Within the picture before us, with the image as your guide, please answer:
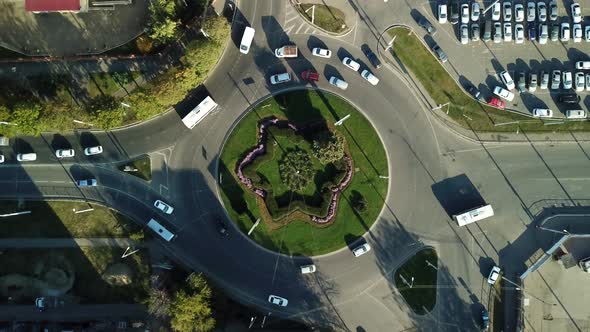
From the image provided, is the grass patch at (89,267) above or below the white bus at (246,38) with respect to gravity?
below

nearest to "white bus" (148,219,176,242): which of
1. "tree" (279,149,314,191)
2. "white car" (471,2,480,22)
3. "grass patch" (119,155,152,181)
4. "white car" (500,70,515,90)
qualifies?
"grass patch" (119,155,152,181)

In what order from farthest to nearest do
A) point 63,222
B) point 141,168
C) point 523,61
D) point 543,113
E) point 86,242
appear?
point 141,168 < point 63,222 < point 86,242 < point 523,61 < point 543,113

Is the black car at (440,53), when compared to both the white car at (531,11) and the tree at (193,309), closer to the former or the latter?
the white car at (531,11)

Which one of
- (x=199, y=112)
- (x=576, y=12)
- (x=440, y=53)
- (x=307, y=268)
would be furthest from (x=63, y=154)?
(x=576, y=12)

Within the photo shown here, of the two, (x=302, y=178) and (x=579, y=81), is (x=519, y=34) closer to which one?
(x=579, y=81)

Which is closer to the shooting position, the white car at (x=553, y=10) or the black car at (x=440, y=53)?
the white car at (x=553, y=10)

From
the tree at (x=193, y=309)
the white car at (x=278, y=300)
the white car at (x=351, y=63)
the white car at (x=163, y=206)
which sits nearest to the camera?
the tree at (x=193, y=309)

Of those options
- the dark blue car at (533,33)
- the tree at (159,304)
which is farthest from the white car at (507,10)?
the tree at (159,304)

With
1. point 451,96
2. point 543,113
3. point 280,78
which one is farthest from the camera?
point 451,96
